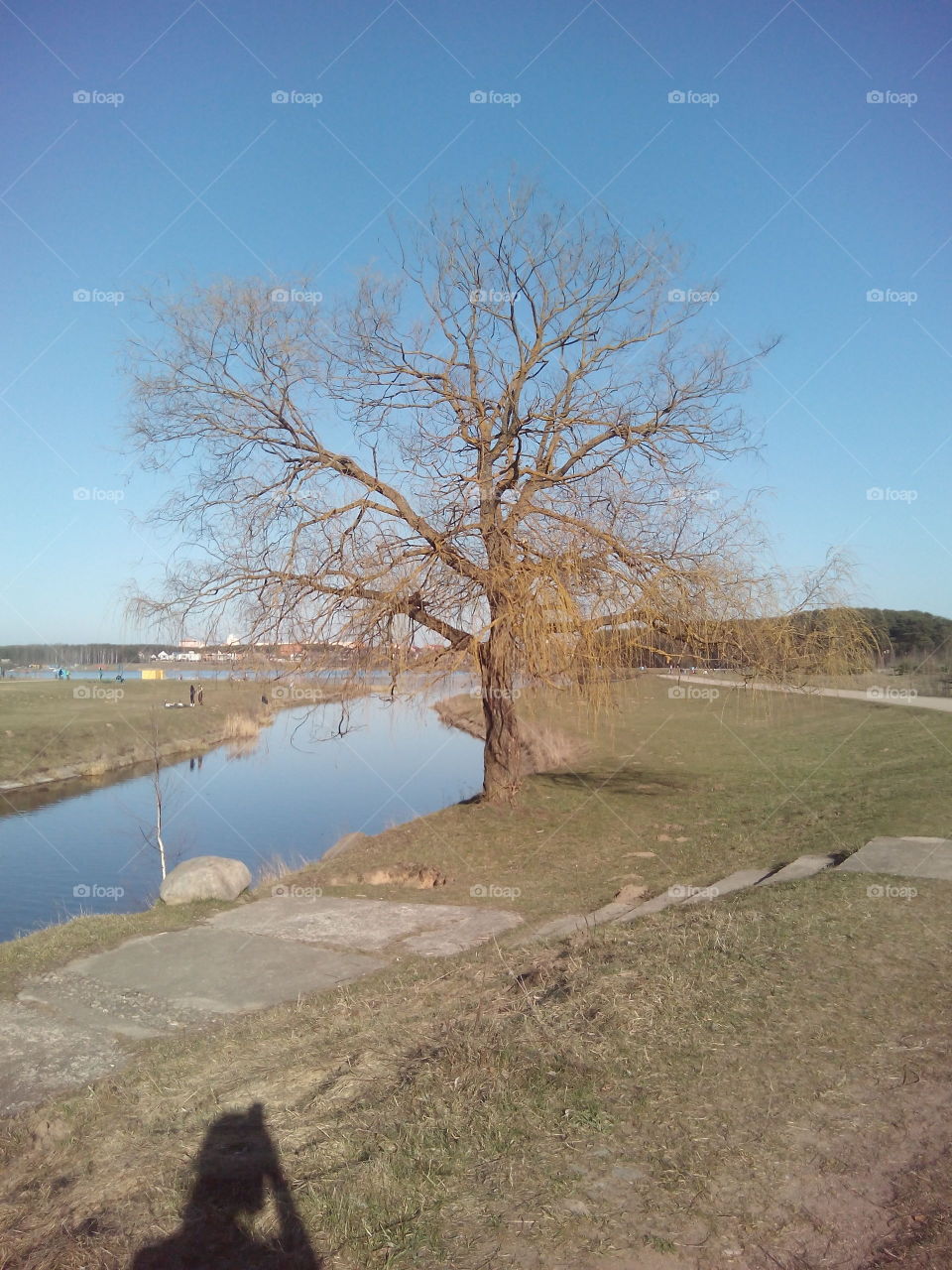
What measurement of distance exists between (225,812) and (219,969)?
16.1m

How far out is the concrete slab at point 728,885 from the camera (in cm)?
938

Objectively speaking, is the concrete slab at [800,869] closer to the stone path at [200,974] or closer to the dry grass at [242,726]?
the stone path at [200,974]

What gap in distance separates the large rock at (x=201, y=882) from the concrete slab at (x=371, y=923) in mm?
468

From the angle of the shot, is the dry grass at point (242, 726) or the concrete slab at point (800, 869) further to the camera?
the dry grass at point (242, 726)

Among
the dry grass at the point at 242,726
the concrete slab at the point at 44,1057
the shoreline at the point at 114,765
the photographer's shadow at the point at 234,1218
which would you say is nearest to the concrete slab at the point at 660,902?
the concrete slab at the point at 44,1057

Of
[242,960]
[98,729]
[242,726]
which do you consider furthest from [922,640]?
[242,960]

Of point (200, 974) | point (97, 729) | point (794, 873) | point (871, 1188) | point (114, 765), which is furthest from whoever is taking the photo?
point (97, 729)

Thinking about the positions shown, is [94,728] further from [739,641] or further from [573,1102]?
[573,1102]

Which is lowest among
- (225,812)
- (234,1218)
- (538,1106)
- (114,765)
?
(225,812)

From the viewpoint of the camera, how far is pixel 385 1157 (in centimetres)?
396

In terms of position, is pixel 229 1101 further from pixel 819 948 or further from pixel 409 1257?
pixel 819 948

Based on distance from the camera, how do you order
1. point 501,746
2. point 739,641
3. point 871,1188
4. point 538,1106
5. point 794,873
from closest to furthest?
point 871,1188 → point 538,1106 → point 794,873 → point 739,641 → point 501,746

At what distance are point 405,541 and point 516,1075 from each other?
9.98 meters

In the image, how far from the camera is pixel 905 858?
9688 millimetres
